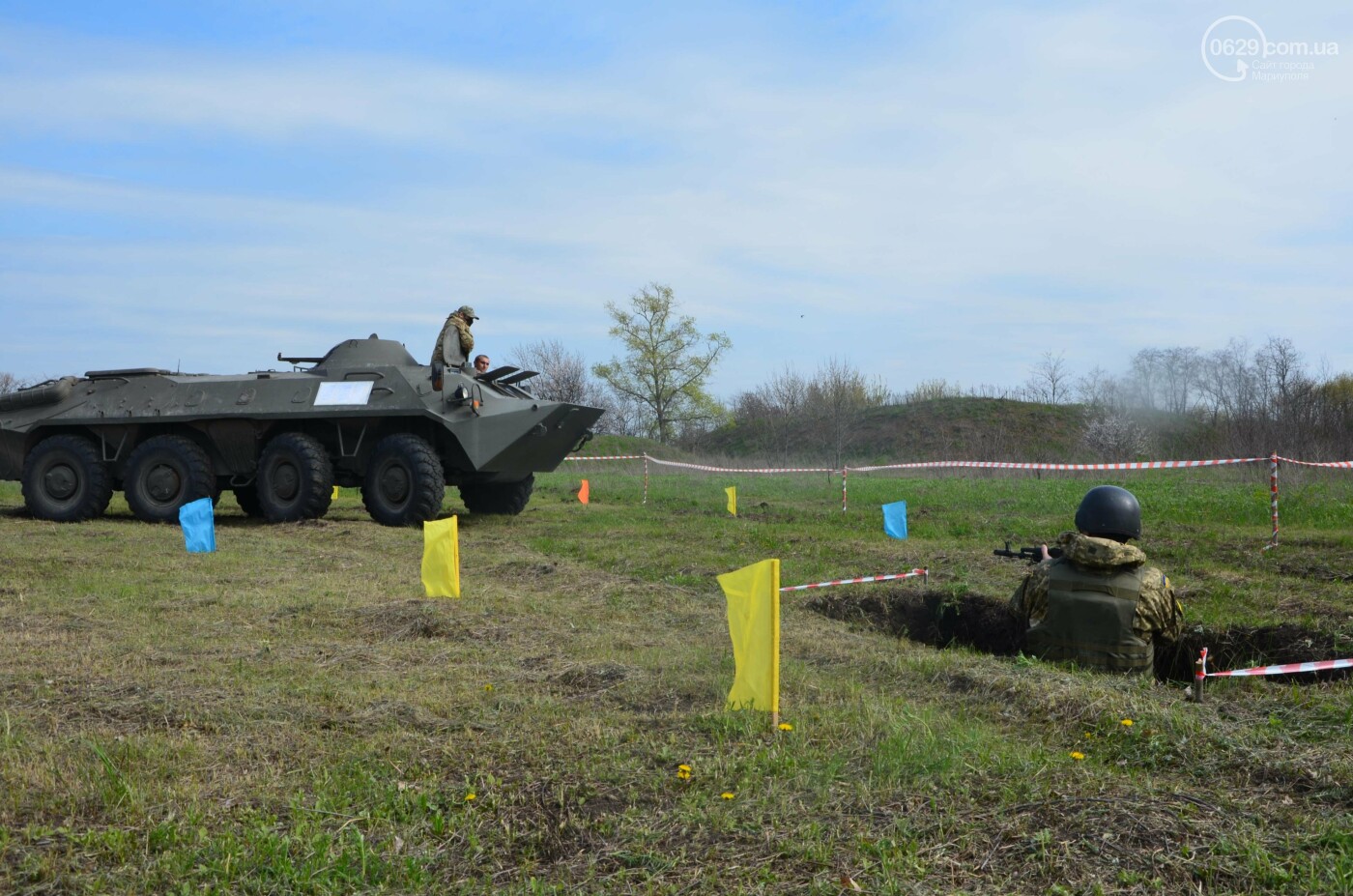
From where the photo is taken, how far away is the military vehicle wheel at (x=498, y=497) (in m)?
16.1

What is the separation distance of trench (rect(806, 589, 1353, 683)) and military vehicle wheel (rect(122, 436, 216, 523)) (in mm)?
9504

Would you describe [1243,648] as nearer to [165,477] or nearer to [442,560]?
[442,560]

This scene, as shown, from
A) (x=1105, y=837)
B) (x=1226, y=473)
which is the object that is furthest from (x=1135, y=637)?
(x=1226, y=473)

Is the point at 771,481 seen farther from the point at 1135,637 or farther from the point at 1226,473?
the point at 1135,637

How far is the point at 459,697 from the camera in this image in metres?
5.02

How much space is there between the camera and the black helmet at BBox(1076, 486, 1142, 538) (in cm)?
621

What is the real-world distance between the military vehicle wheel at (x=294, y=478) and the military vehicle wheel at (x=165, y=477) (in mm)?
762

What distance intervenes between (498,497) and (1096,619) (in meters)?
11.3

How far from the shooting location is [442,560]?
8.08 m

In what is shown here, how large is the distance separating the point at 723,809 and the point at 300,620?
412 cm

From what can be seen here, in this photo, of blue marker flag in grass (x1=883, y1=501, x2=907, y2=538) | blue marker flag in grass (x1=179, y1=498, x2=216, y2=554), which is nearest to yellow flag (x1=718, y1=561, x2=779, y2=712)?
blue marker flag in grass (x1=179, y1=498, x2=216, y2=554)

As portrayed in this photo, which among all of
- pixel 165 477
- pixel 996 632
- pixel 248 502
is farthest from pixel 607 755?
pixel 248 502

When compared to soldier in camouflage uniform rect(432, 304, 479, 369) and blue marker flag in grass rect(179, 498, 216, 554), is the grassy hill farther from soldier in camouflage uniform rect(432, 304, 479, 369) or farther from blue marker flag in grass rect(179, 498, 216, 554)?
blue marker flag in grass rect(179, 498, 216, 554)

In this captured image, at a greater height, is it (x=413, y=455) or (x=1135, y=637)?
(x=413, y=455)
